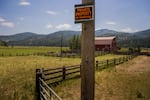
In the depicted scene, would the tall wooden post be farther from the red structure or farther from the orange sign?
the red structure

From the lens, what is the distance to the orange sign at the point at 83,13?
3.50 metres

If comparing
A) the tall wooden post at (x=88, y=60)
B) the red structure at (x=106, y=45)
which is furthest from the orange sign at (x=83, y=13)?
the red structure at (x=106, y=45)

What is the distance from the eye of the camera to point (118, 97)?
427 inches

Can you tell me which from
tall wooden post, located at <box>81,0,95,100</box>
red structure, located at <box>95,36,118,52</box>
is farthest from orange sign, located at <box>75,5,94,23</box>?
red structure, located at <box>95,36,118,52</box>

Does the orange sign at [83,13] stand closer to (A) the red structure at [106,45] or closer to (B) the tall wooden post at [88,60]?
(B) the tall wooden post at [88,60]

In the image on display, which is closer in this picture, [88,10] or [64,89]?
[88,10]

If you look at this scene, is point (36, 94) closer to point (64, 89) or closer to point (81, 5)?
point (64, 89)

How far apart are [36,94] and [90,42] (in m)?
7.07

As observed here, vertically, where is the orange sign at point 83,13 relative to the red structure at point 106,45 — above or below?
above

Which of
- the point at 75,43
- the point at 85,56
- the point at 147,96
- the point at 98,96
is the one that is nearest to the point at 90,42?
the point at 85,56

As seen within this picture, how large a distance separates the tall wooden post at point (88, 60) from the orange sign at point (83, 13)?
9 centimetres

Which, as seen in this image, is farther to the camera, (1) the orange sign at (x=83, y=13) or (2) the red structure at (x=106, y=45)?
(2) the red structure at (x=106, y=45)

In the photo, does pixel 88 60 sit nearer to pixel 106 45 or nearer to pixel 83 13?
pixel 83 13

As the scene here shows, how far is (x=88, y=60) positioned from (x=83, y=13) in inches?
29.9
